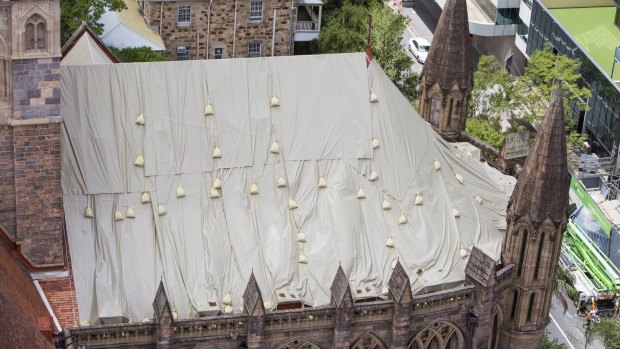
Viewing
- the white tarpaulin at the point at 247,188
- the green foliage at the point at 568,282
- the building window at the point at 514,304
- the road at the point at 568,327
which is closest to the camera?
the white tarpaulin at the point at 247,188

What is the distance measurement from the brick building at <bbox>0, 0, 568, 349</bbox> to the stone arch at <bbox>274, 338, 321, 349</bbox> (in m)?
0.05

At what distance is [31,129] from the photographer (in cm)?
5762

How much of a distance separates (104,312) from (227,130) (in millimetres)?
9047

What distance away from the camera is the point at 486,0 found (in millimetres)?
113500

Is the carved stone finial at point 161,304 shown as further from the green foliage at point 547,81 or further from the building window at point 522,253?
the green foliage at point 547,81

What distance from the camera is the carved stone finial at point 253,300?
59000mm

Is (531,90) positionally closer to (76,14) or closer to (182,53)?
(182,53)

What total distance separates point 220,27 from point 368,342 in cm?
4514

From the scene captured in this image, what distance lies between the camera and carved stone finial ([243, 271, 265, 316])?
59000 mm

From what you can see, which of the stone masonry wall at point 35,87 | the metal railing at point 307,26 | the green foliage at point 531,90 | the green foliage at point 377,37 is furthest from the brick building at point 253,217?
the metal railing at point 307,26

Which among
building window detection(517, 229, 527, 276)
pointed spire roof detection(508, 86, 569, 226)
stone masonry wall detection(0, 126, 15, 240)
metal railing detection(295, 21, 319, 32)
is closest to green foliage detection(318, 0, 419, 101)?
metal railing detection(295, 21, 319, 32)

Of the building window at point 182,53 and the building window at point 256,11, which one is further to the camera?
the building window at point 256,11

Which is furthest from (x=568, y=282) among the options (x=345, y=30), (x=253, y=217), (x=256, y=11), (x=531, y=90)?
(x=256, y=11)

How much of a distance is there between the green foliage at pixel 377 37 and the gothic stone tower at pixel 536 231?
126 feet
